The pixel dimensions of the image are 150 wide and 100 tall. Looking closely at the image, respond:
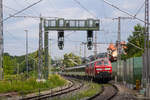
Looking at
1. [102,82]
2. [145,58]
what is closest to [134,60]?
[145,58]

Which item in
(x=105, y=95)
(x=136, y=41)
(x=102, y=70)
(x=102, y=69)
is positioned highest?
(x=136, y=41)

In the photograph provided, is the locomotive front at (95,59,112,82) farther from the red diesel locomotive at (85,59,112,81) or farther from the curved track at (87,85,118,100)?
the curved track at (87,85,118,100)

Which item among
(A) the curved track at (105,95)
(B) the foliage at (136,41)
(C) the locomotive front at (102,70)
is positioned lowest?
(A) the curved track at (105,95)

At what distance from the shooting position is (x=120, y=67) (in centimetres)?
4316

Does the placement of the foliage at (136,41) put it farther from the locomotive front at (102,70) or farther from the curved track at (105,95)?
the curved track at (105,95)

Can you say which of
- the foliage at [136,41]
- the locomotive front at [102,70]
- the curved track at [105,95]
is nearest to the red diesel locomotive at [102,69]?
the locomotive front at [102,70]

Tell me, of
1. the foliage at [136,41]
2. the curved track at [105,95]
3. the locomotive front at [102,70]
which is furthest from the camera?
the foliage at [136,41]

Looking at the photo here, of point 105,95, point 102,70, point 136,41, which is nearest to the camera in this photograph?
point 105,95

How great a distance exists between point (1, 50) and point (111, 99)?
503 inches

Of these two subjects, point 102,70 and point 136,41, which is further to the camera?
point 136,41

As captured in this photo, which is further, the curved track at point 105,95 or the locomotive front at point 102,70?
the locomotive front at point 102,70

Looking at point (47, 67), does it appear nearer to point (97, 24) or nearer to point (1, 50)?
point (97, 24)

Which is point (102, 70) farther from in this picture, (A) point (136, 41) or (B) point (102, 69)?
(A) point (136, 41)

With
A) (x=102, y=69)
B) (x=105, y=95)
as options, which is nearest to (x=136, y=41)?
(x=102, y=69)
